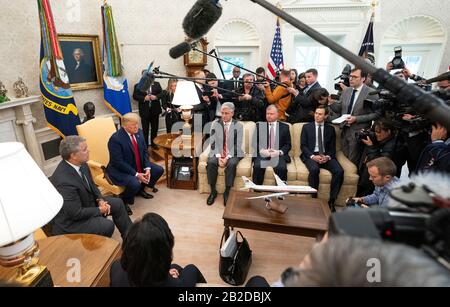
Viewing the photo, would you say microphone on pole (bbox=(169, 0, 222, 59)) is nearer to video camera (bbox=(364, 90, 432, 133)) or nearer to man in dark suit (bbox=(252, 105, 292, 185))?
video camera (bbox=(364, 90, 432, 133))

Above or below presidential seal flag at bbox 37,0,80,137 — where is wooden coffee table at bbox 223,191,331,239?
below

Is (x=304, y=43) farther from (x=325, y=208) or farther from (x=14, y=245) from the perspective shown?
(x=14, y=245)

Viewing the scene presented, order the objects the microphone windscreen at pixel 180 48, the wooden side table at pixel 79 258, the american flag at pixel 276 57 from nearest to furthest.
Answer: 1. the microphone windscreen at pixel 180 48
2. the wooden side table at pixel 79 258
3. the american flag at pixel 276 57

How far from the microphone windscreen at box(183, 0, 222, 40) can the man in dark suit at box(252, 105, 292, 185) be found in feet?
8.69

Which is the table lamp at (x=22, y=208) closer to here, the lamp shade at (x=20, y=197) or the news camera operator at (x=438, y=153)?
the lamp shade at (x=20, y=197)

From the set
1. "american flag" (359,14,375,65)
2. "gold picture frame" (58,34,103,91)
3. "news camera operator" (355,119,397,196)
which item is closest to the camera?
"news camera operator" (355,119,397,196)

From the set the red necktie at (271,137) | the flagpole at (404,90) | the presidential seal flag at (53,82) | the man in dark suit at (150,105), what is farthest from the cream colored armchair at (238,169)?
the flagpole at (404,90)

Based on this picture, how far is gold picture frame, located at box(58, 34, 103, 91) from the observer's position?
4289mm

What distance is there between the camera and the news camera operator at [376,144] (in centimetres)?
301

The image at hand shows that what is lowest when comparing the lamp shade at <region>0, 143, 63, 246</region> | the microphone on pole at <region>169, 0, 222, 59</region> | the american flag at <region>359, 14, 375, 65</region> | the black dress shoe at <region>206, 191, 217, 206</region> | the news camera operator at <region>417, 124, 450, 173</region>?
the black dress shoe at <region>206, 191, 217, 206</region>

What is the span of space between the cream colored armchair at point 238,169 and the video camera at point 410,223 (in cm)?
305

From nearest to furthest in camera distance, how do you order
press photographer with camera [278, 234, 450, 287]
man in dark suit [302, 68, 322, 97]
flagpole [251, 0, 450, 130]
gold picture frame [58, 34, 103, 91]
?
1. press photographer with camera [278, 234, 450, 287]
2. flagpole [251, 0, 450, 130]
3. man in dark suit [302, 68, 322, 97]
4. gold picture frame [58, 34, 103, 91]

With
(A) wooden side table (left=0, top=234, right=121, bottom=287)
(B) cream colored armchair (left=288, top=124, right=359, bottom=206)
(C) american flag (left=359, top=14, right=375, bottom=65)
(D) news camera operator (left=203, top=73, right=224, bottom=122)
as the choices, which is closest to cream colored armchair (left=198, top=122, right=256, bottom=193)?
(B) cream colored armchair (left=288, top=124, right=359, bottom=206)
